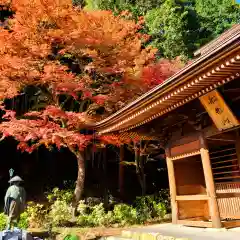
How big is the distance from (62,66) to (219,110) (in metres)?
6.41

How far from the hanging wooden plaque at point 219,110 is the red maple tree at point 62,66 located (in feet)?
16.1

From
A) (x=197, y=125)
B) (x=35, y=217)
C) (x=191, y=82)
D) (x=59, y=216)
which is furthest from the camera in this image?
(x=59, y=216)

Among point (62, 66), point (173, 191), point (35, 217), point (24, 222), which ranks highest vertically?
point (62, 66)

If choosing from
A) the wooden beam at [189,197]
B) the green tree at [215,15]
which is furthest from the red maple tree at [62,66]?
the green tree at [215,15]

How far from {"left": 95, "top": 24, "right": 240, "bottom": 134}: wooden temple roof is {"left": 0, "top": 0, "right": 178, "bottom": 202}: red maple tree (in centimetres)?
261

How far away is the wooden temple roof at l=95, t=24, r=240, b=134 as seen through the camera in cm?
523

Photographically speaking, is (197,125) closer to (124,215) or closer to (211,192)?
(211,192)

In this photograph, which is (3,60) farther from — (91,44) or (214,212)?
(214,212)

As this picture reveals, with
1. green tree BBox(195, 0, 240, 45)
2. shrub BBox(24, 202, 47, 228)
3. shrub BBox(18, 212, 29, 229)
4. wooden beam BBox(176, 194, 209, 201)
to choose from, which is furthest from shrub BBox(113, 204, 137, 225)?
green tree BBox(195, 0, 240, 45)

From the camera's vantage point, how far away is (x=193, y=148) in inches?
336

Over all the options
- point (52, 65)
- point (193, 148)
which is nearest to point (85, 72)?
point (52, 65)

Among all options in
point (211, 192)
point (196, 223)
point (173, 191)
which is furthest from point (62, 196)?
point (211, 192)

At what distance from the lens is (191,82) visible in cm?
638

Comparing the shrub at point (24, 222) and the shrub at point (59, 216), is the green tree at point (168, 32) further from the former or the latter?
the shrub at point (24, 222)
